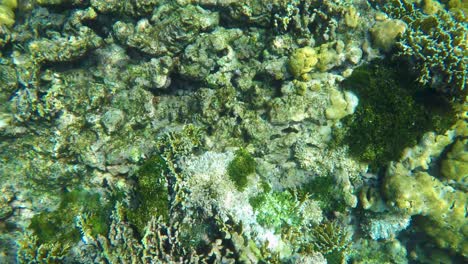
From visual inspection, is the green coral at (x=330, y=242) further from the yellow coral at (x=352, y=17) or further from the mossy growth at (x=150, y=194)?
the yellow coral at (x=352, y=17)

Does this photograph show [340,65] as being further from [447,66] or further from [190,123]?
[190,123]

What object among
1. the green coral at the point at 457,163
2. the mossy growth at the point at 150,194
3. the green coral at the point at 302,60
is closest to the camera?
the mossy growth at the point at 150,194

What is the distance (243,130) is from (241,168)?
758mm

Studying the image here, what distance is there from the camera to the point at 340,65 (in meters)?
5.46

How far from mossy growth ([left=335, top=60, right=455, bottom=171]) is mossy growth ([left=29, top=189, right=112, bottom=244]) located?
13.8 ft

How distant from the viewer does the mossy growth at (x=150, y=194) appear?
185 inches

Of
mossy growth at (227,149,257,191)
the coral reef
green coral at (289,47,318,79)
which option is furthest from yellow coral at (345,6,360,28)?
mossy growth at (227,149,257,191)

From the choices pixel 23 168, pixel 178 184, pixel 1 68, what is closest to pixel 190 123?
pixel 178 184

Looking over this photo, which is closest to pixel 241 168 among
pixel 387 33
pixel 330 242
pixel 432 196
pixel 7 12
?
pixel 330 242

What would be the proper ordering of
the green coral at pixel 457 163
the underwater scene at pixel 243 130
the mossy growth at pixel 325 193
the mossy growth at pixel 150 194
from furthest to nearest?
the green coral at pixel 457 163, the mossy growth at pixel 325 193, the underwater scene at pixel 243 130, the mossy growth at pixel 150 194

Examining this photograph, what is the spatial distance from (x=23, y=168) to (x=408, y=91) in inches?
270


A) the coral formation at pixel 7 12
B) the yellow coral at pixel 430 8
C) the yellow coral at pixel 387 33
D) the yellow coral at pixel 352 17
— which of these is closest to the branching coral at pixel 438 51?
the yellow coral at pixel 387 33

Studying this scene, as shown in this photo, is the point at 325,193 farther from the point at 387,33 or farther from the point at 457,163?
the point at 387,33

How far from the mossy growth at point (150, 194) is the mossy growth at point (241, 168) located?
42.0 inches
